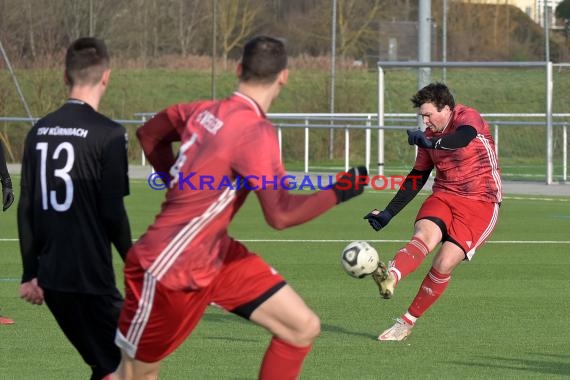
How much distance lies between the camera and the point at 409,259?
31.6 feet

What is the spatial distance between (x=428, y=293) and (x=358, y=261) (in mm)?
1540

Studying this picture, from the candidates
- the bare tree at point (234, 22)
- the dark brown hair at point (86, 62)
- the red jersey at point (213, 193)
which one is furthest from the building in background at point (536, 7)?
the red jersey at point (213, 193)

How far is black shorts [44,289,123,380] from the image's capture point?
243 inches

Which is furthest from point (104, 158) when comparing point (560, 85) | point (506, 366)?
point (560, 85)

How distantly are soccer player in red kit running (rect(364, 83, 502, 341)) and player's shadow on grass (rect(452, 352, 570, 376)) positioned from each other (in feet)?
3.19

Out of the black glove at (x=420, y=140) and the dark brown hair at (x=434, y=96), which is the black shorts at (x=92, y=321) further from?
the dark brown hair at (x=434, y=96)

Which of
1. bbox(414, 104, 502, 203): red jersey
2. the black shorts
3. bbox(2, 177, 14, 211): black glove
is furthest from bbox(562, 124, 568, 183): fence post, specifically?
the black shorts

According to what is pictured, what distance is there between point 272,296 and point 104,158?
0.96m

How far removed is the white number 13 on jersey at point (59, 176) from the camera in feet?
20.0

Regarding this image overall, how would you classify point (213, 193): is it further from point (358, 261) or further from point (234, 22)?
point (234, 22)

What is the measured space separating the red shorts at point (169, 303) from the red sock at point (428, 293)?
149 inches

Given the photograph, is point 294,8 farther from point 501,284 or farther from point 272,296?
point 272,296

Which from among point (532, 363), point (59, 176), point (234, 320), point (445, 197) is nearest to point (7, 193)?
point (234, 320)

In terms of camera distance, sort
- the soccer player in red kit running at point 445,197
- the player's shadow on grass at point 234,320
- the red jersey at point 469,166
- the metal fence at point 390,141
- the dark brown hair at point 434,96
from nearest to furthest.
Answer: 1. the soccer player in red kit running at point 445,197
2. the dark brown hair at point 434,96
3. the player's shadow on grass at point 234,320
4. the red jersey at point 469,166
5. the metal fence at point 390,141
